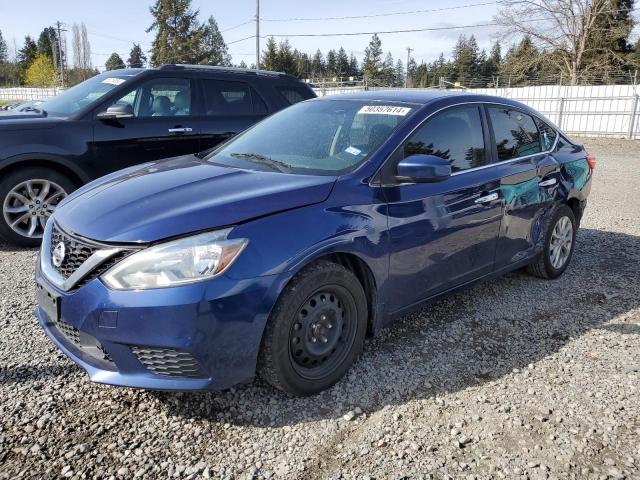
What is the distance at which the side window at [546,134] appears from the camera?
4.64 meters

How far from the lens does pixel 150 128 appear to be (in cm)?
583

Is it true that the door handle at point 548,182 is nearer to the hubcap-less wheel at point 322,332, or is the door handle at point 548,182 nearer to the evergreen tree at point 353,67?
the hubcap-less wheel at point 322,332

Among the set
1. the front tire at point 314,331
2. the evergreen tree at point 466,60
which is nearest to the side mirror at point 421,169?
the front tire at point 314,331

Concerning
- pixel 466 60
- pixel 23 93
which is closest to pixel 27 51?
pixel 23 93

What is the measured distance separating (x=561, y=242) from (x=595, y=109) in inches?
722

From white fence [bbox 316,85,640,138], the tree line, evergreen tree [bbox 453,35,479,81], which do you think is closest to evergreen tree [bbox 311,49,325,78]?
the tree line

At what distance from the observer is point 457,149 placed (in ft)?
12.1

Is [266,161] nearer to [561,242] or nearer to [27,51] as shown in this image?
[561,242]

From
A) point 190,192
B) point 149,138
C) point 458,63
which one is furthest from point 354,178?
point 458,63

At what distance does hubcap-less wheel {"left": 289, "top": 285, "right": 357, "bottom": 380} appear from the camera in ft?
9.10

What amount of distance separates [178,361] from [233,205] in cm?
78

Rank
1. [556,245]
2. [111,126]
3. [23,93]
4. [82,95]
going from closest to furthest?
[556,245], [111,126], [82,95], [23,93]

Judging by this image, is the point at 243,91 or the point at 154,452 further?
the point at 243,91

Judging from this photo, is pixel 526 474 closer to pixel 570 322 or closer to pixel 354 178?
pixel 354 178
